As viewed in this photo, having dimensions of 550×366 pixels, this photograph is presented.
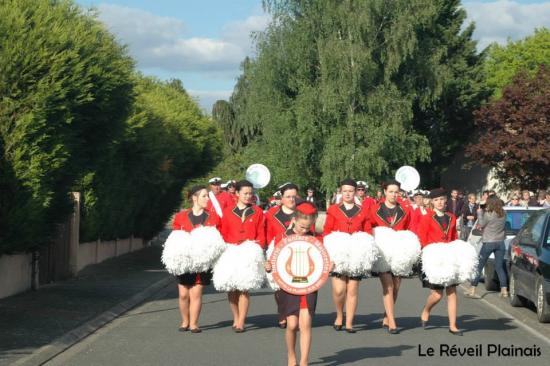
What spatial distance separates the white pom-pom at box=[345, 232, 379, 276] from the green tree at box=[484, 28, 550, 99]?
5694cm

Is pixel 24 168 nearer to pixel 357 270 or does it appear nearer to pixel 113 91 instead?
pixel 113 91

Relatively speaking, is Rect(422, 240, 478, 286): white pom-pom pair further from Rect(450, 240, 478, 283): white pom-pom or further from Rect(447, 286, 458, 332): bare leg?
Rect(447, 286, 458, 332): bare leg

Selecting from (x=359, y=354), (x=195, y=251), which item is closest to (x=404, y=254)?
(x=359, y=354)

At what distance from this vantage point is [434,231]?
12.5 meters

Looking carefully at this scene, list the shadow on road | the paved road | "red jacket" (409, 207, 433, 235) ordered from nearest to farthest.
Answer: the shadow on road, the paved road, "red jacket" (409, 207, 433, 235)

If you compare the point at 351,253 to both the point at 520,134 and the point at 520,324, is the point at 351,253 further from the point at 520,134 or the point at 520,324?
the point at 520,134

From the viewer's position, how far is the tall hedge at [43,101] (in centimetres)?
1506

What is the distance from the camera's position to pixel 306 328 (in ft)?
30.2

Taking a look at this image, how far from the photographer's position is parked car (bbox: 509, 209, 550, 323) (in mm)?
13555

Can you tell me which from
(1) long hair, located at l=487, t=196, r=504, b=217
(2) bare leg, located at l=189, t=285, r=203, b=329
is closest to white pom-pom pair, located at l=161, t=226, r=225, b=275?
(2) bare leg, located at l=189, t=285, r=203, b=329

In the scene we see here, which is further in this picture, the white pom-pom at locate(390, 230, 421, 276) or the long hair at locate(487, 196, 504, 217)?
the long hair at locate(487, 196, 504, 217)

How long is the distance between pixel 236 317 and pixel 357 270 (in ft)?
5.66

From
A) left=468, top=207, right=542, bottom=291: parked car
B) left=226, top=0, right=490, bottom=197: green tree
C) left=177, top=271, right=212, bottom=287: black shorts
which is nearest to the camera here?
left=177, top=271, right=212, bottom=287: black shorts

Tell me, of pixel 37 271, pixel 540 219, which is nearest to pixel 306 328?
pixel 540 219
